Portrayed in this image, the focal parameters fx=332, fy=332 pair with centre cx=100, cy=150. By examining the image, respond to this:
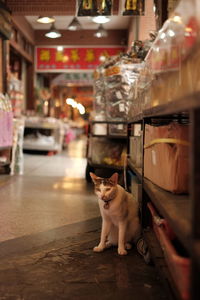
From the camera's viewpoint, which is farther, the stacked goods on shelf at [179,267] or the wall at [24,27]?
the wall at [24,27]

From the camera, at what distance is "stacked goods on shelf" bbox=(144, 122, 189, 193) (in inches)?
63.1

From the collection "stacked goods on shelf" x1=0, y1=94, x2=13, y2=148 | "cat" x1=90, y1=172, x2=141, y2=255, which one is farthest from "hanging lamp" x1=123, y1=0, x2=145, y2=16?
"cat" x1=90, y1=172, x2=141, y2=255

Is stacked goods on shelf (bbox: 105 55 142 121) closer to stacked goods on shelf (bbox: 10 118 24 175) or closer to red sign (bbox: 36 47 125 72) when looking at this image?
stacked goods on shelf (bbox: 10 118 24 175)

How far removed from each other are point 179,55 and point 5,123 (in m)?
3.82

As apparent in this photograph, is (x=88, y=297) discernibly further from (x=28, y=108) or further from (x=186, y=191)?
(x=28, y=108)

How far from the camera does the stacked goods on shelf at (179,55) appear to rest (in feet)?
4.16

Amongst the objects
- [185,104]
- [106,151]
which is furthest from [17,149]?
[185,104]

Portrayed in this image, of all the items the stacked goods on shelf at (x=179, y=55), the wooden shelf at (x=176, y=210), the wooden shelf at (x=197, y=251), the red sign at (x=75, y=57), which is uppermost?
the red sign at (x=75, y=57)

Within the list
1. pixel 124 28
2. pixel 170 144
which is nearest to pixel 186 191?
pixel 170 144

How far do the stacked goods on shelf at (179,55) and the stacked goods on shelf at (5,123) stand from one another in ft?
10.7

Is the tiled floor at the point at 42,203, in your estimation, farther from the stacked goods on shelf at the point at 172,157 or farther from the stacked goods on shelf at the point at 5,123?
the stacked goods on shelf at the point at 172,157

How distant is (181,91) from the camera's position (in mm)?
1368

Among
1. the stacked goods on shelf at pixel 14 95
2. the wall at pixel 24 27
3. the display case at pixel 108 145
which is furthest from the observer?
the wall at pixel 24 27

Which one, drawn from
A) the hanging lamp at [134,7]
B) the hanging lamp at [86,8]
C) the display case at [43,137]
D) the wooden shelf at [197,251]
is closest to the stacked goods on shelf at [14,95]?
the hanging lamp at [86,8]
